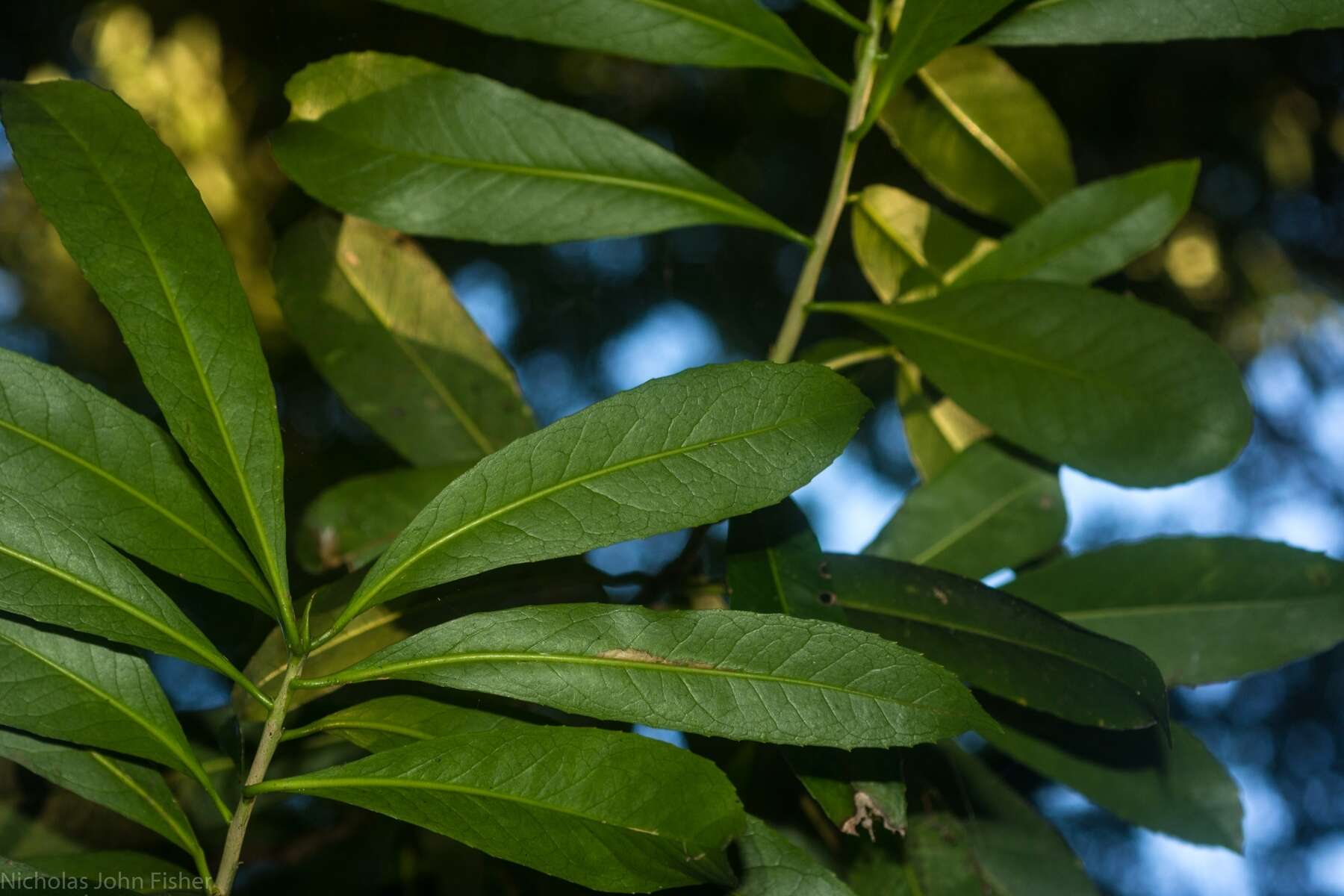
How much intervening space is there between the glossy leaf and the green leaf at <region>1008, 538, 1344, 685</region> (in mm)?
526

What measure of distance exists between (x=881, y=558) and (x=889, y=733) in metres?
0.18

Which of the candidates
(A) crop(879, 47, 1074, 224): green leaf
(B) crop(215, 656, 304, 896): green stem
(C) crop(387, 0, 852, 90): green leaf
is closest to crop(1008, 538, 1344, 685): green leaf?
(A) crop(879, 47, 1074, 224): green leaf

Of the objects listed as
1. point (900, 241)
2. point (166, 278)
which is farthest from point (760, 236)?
point (166, 278)

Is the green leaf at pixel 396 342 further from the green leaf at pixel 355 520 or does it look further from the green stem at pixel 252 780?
the green stem at pixel 252 780

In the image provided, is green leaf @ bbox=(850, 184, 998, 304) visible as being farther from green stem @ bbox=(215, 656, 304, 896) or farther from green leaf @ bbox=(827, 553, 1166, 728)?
green stem @ bbox=(215, 656, 304, 896)

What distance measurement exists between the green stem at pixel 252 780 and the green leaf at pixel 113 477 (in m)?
0.04

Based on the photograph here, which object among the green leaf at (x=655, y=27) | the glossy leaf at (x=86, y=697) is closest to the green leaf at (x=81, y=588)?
the glossy leaf at (x=86, y=697)

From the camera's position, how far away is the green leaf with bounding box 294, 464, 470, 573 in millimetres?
653

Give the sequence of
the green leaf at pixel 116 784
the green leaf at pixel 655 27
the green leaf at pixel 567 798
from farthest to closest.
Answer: the green leaf at pixel 655 27
the green leaf at pixel 116 784
the green leaf at pixel 567 798

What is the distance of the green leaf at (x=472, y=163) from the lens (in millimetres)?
616

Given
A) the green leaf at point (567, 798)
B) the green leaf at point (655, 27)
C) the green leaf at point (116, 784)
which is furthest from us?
the green leaf at point (655, 27)

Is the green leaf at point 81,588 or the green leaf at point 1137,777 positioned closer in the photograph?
the green leaf at point 81,588

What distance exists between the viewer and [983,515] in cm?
74

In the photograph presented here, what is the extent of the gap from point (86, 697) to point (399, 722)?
0.43ft
